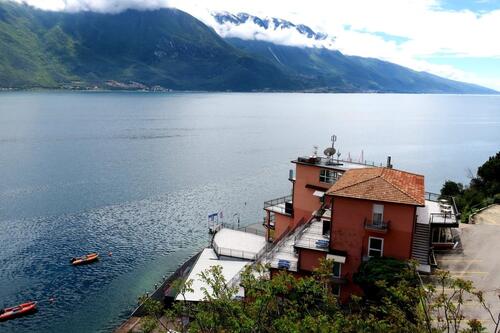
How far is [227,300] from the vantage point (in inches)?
882

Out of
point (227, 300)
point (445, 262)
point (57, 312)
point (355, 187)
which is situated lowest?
point (57, 312)

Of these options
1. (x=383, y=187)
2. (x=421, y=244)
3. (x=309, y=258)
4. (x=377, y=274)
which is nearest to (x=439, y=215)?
(x=421, y=244)

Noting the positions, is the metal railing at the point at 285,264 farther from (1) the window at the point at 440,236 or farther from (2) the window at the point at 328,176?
(2) the window at the point at 328,176

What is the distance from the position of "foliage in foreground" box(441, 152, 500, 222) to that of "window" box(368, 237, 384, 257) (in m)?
18.2

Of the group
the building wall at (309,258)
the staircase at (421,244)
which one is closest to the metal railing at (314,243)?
the building wall at (309,258)

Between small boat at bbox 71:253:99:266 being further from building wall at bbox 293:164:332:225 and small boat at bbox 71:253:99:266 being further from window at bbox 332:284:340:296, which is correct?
window at bbox 332:284:340:296

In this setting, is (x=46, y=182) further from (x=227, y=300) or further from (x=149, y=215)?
(x=227, y=300)

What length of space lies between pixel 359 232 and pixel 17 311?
36.5 m

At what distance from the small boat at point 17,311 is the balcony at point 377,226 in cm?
3684

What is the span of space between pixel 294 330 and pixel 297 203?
35.5 metres

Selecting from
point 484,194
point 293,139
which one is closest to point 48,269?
point 484,194

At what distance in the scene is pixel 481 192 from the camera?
70.2 m

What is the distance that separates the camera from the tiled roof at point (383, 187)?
36438 millimetres

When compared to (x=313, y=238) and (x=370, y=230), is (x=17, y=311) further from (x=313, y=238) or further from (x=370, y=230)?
(x=370, y=230)
